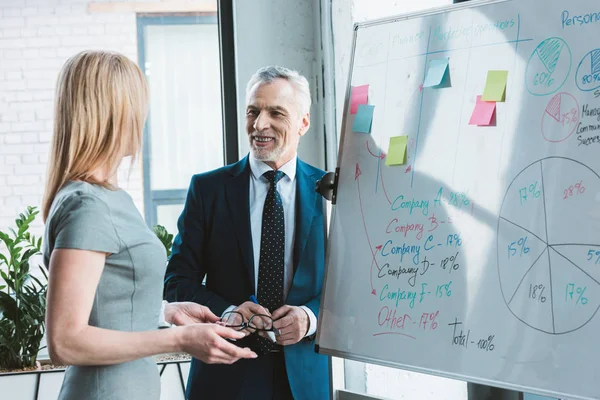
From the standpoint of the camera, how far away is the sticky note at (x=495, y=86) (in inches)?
62.7

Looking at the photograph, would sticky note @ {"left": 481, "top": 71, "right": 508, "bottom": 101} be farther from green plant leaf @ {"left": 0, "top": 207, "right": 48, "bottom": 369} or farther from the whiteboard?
green plant leaf @ {"left": 0, "top": 207, "right": 48, "bottom": 369}

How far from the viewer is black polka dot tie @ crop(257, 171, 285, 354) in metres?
2.15

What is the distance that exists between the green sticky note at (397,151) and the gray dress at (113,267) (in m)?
0.65

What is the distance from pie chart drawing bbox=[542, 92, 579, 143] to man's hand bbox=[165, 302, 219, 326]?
39.1 inches

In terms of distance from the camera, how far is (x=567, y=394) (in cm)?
143

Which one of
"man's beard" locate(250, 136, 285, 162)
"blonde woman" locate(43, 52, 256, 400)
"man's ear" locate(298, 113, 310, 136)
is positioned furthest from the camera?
"man's ear" locate(298, 113, 310, 136)

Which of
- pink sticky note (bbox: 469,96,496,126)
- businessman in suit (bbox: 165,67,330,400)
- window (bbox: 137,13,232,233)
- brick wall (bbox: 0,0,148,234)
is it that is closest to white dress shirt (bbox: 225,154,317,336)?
businessman in suit (bbox: 165,67,330,400)

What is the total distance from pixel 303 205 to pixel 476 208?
2.35ft

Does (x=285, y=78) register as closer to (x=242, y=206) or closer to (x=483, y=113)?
(x=242, y=206)

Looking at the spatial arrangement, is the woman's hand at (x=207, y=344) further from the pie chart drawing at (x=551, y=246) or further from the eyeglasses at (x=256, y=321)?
the pie chart drawing at (x=551, y=246)

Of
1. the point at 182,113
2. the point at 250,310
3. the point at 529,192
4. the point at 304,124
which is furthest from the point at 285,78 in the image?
Answer: the point at 182,113

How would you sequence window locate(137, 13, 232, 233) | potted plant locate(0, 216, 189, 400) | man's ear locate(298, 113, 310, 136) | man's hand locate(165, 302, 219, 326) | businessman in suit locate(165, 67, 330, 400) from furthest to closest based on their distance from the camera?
window locate(137, 13, 232, 233), potted plant locate(0, 216, 189, 400), man's ear locate(298, 113, 310, 136), businessman in suit locate(165, 67, 330, 400), man's hand locate(165, 302, 219, 326)

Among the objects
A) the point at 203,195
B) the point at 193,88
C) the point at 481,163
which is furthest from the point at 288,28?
the point at 481,163

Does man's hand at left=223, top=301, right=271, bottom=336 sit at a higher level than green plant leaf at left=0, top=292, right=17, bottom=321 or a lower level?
higher
